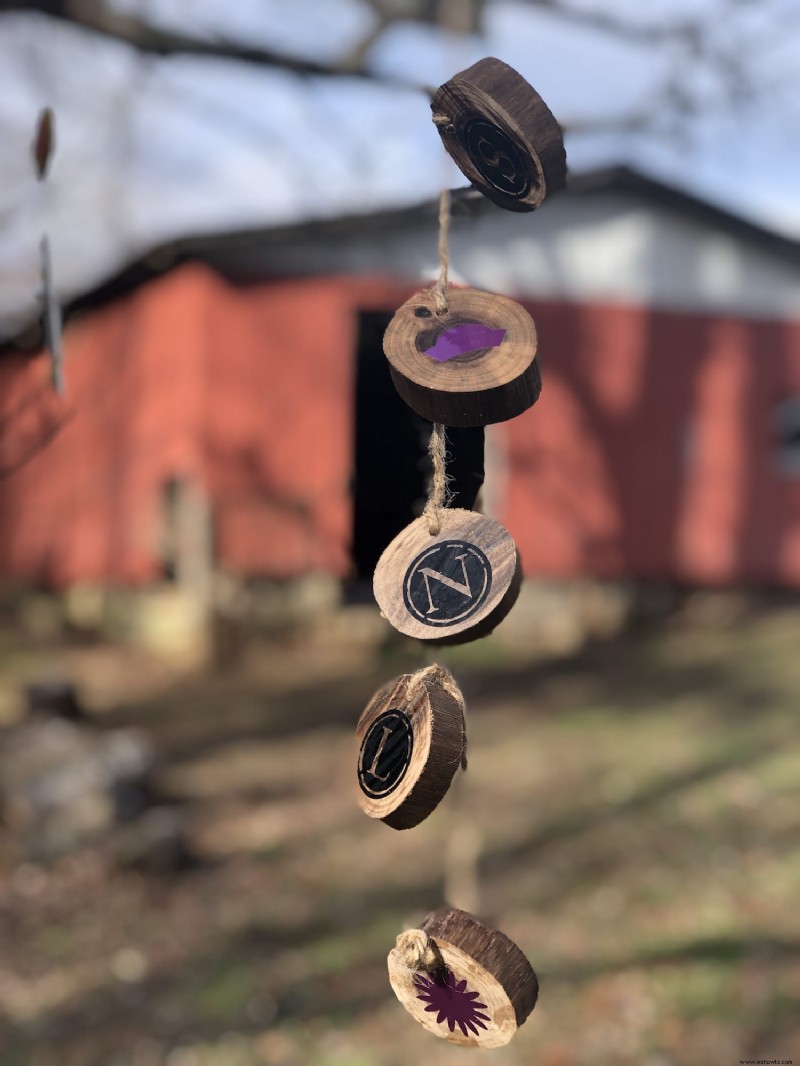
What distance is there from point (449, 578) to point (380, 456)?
10.5 inches

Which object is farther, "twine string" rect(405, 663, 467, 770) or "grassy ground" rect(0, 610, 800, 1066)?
"grassy ground" rect(0, 610, 800, 1066)

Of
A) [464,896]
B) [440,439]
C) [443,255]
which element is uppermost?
[443,255]

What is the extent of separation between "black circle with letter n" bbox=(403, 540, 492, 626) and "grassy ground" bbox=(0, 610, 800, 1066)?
2.16 meters

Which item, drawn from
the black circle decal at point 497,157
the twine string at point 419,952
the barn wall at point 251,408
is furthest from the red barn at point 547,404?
the twine string at point 419,952

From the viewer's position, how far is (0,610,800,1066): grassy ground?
167 inches

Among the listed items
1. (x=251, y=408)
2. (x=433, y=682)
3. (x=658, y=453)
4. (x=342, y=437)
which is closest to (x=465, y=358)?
(x=433, y=682)

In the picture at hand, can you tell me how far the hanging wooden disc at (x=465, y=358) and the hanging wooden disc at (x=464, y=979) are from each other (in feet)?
1.35

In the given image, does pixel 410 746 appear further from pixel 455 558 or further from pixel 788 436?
pixel 788 436

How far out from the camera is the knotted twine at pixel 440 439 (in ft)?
2.63

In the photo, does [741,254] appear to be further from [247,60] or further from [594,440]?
[247,60]

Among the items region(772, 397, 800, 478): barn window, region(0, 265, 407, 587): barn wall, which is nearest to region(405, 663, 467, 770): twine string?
region(0, 265, 407, 587): barn wall

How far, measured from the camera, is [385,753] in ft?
2.75

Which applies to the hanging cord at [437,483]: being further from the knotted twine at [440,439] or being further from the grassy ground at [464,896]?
the grassy ground at [464,896]

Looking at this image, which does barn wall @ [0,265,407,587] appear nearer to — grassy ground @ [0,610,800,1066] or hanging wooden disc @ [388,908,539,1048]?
grassy ground @ [0,610,800,1066]
